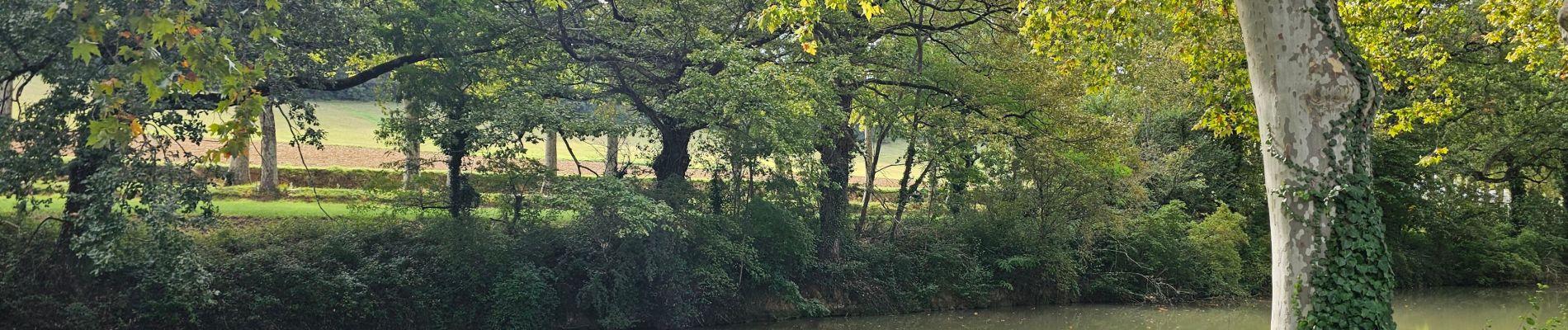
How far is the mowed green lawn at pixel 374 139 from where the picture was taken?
15.3 m

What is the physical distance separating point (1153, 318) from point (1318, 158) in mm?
11230

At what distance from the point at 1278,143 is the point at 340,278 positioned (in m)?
10.8

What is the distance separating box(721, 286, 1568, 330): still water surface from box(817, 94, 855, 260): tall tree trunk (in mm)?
1245

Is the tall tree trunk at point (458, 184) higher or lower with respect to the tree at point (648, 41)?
lower

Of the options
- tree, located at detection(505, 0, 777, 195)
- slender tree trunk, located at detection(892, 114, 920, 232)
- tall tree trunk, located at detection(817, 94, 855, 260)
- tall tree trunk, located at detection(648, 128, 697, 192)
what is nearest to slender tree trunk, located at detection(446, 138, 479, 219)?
tree, located at detection(505, 0, 777, 195)

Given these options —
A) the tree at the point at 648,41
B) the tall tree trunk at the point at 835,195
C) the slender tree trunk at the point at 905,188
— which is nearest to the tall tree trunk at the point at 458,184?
the tree at the point at 648,41

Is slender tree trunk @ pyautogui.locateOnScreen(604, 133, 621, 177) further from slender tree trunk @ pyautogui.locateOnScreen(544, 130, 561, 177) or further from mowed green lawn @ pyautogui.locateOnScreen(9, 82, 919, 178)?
slender tree trunk @ pyautogui.locateOnScreen(544, 130, 561, 177)

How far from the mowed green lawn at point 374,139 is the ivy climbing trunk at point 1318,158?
355 inches

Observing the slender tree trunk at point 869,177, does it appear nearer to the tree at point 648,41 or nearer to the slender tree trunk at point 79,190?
the tree at point 648,41

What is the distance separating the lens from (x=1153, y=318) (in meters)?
17.3

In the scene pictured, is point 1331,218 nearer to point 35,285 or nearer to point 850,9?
point 850,9

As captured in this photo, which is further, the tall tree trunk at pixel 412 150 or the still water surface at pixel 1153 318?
the still water surface at pixel 1153 318

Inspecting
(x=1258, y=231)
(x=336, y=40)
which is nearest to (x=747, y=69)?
(x=336, y=40)

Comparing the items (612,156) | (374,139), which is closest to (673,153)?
(612,156)
